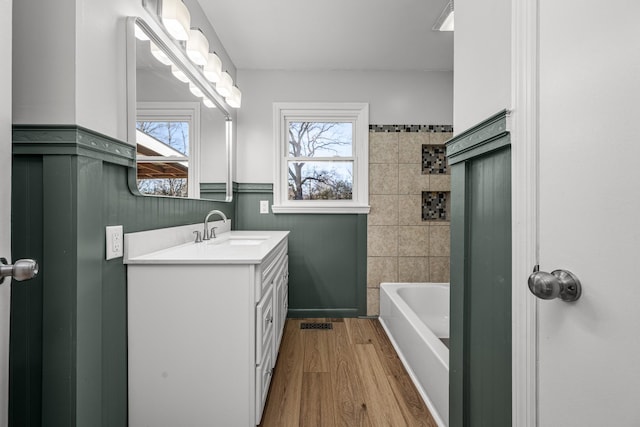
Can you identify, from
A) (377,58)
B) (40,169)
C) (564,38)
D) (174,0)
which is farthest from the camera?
(377,58)

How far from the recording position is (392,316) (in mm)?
2447

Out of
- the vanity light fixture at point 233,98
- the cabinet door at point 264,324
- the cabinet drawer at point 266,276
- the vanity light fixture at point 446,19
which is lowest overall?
the cabinet door at point 264,324

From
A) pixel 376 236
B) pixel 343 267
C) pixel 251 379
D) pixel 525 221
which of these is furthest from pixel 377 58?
pixel 251 379

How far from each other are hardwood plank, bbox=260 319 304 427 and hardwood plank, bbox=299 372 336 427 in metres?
0.03

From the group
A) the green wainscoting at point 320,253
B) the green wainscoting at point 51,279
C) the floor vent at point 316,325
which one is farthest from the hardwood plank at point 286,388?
the green wainscoting at point 51,279

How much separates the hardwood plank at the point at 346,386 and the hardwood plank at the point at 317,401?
0.11ft

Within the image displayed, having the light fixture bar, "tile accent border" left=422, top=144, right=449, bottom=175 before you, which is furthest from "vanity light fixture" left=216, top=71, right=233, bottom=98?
"tile accent border" left=422, top=144, right=449, bottom=175

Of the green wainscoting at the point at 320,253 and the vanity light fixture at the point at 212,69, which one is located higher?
the vanity light fixture at the point at 212,69

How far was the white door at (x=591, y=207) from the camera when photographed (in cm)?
51

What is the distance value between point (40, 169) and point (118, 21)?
0.66 m

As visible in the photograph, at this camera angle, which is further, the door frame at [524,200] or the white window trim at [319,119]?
the white window trim at [319,119]

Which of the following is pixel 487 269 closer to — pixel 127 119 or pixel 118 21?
pixel 127 119

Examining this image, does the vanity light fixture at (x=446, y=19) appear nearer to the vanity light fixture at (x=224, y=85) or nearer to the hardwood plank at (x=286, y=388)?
the vanity light fixture at (x=224, y=85)

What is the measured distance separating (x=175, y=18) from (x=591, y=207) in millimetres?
1800
